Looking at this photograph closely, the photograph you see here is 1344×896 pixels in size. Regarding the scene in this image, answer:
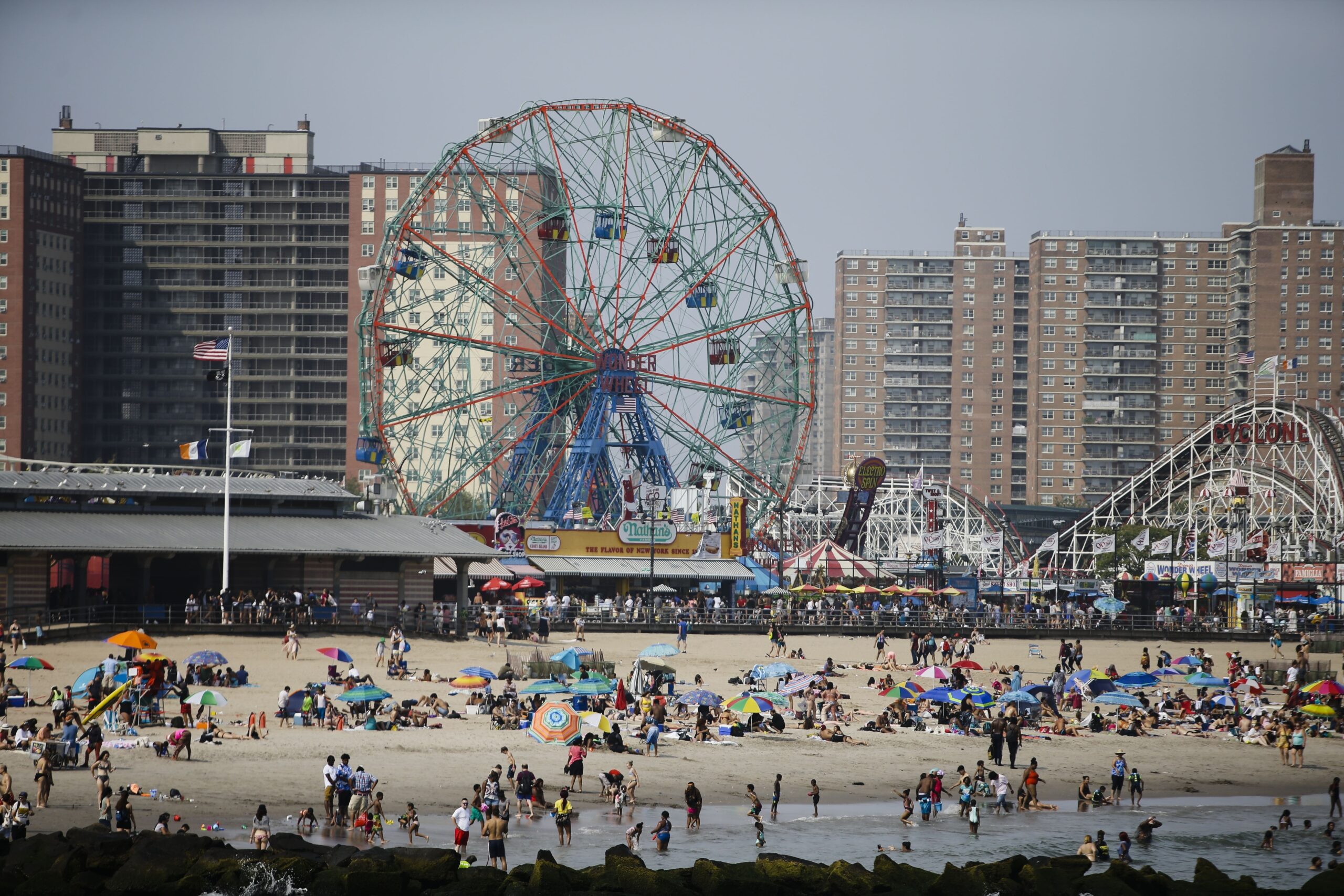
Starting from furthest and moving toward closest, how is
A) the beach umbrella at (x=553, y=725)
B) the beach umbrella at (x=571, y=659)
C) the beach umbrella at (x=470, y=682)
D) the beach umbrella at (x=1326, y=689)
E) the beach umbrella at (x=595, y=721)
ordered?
the beach umbrella at (x=571, y=659)
the beach umbrella at (x=1326, y=689)
the beach umbrella at (x=470, y=682)
the beach umbrella at (x=595, y=721)
the beach umbrella at (x=553, y=725)

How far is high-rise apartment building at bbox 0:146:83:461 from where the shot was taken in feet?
404

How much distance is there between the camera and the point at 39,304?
411 feet

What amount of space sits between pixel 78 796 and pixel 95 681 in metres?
5.88

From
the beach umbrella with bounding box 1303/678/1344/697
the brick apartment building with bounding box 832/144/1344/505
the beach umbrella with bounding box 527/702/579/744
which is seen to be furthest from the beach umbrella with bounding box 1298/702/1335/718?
the brick apartment building with bounding box 832/144/1344/505

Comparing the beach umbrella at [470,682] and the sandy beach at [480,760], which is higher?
the beach umbrella at [470,682]

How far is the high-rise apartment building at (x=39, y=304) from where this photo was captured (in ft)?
404

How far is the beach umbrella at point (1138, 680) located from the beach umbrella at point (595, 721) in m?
15.9

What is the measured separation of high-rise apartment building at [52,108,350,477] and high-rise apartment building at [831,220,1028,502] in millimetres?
65734

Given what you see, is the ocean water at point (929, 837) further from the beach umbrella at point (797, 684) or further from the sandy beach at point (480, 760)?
the beach umbrella at point (797, 684)

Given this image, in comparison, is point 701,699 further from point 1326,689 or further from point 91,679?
point 1326,689

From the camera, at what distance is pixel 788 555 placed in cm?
9819

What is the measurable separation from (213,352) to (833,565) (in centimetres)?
3160

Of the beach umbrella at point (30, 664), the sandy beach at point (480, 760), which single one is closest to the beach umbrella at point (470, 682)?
the sandy beach at point (480, 760)

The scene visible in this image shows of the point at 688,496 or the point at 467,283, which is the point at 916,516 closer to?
the point at 688,496
